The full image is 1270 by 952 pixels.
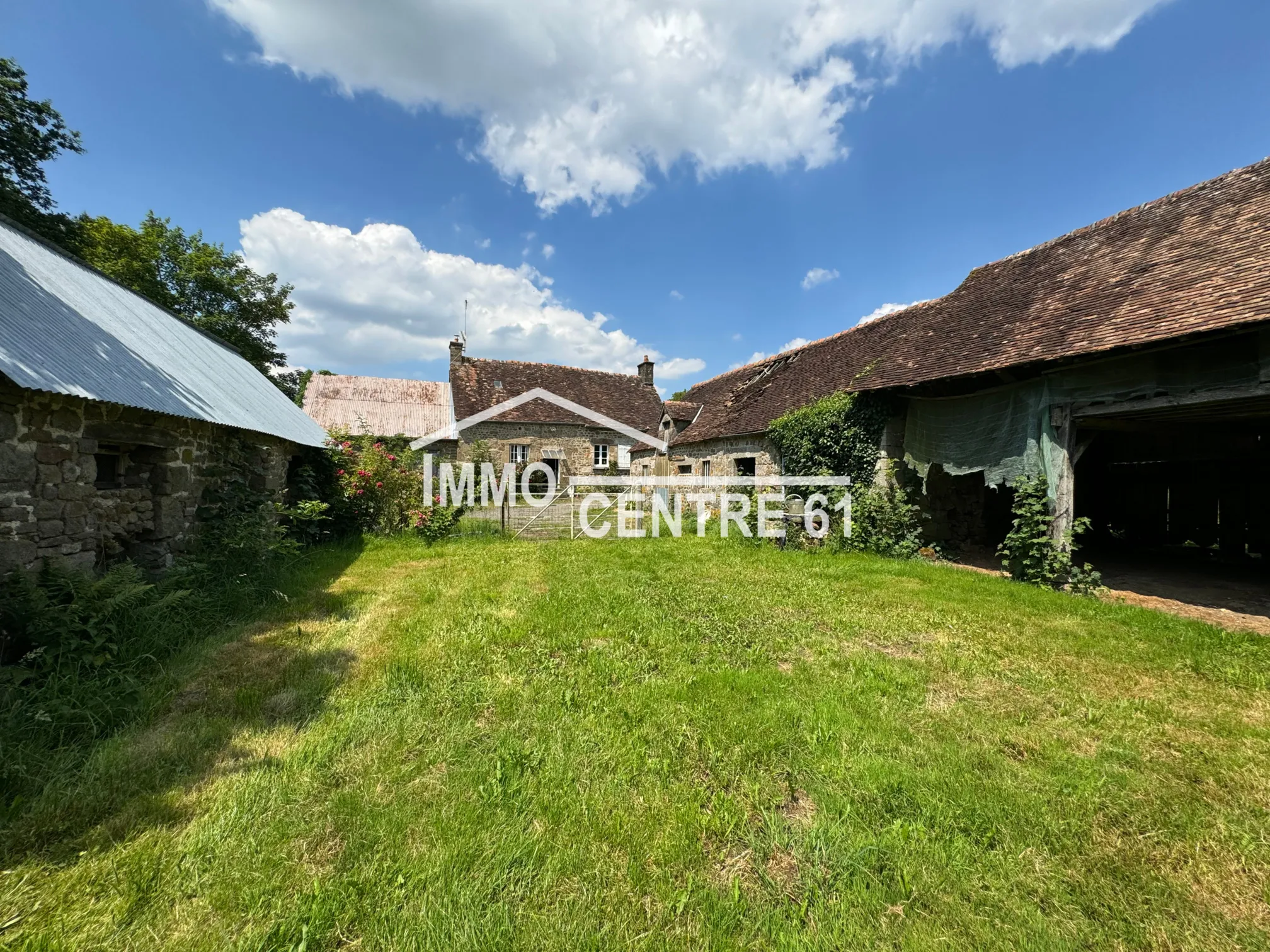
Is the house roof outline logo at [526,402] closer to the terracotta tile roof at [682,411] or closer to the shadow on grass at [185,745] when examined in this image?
the terracotta tile roof at [682,411]

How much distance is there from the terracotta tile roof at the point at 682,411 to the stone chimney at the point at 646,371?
825 cm

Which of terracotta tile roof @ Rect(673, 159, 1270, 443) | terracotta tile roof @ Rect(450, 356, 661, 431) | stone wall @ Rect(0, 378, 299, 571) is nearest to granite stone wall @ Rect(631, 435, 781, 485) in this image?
terracotta tile roof @ Rect(673, 159, 1270, 443)

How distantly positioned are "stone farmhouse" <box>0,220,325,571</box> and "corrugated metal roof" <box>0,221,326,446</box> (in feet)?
0.06

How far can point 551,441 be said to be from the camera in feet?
71.5

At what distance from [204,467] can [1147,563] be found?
48.1 ft

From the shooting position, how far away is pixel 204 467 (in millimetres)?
6027

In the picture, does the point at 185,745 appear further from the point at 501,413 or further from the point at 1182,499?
the point at 501,413

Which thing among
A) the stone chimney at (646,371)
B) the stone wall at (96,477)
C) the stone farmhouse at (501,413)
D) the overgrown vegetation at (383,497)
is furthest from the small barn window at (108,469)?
the stone chimney at (646,371)

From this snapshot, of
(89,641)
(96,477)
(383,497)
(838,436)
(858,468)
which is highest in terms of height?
(838,436)

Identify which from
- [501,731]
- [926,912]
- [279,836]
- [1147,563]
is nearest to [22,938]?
[279,836]

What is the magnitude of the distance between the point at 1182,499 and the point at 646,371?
19.6 m

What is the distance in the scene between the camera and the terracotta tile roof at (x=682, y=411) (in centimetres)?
1644

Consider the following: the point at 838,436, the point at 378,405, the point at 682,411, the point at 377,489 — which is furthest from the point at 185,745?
the point at 378,405

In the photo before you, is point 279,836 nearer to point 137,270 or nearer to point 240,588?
point 240,588
